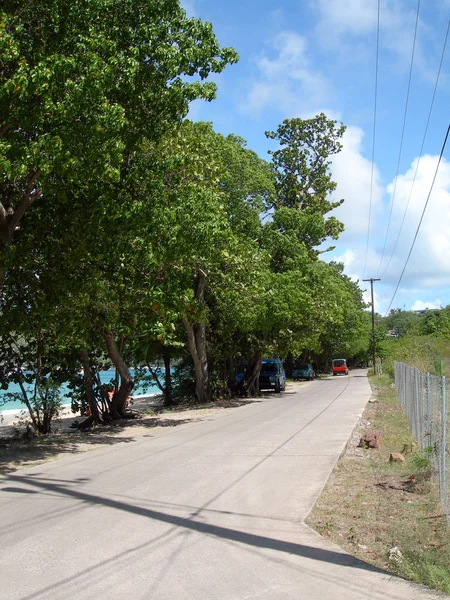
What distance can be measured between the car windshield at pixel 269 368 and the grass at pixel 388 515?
26154 millimetres

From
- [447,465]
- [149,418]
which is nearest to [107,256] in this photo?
[447,465]

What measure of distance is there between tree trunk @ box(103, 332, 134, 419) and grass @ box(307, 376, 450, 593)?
422 inches

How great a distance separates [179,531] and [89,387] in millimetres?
14729

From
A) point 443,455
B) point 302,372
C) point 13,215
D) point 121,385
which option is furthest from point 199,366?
point 302,372

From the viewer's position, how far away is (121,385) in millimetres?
21812

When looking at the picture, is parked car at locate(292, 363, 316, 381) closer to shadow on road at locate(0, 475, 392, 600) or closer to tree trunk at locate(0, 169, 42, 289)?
tree trunk at locate(0, 169, 42, 289)

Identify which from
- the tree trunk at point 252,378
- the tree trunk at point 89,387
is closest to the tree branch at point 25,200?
the tree trunk at point 89,387

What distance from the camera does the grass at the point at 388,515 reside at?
563 centimetres

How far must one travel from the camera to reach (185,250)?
14.2 m

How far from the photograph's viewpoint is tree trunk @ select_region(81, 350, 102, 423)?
68.0 feet

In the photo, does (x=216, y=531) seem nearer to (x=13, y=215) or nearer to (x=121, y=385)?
(x=13, y=215)

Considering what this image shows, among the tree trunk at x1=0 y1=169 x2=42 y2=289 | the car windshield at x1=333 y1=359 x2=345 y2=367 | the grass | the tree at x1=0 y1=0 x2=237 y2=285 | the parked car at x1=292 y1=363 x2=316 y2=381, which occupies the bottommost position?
the grass

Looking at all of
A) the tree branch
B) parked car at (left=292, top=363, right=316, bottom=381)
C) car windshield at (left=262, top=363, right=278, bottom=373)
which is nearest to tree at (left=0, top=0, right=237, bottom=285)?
the tree branch

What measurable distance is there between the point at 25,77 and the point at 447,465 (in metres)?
8.10
